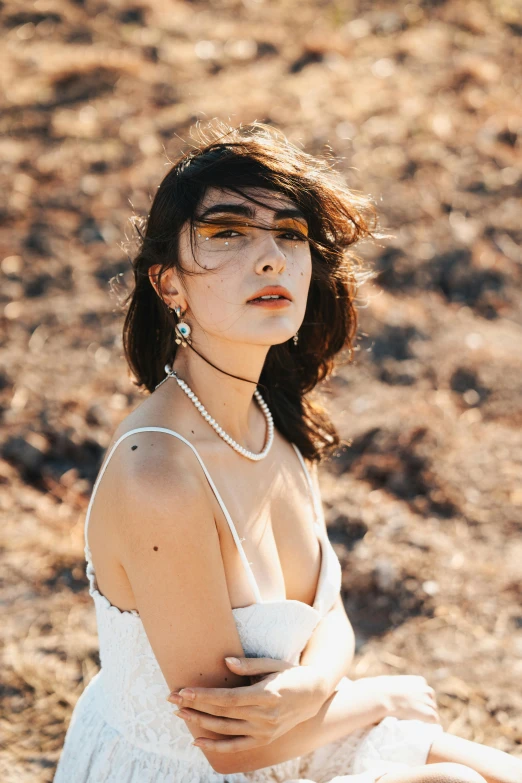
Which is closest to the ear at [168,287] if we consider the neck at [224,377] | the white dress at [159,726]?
the neck at [224,377]

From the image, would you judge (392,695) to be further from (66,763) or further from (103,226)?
(103,226)

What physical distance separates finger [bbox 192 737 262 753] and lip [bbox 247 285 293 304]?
3.21 feet

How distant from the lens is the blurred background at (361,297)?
3.29 metres

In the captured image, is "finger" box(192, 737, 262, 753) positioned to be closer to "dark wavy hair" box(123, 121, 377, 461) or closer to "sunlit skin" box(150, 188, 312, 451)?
"sunlit skin" box(150, 188, 312, 451)

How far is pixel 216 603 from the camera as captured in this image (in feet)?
6.07

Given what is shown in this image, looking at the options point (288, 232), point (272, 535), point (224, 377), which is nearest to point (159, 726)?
point (272, 535)

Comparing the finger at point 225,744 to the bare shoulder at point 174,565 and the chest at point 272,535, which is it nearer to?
the bare shoulder at point 174,565

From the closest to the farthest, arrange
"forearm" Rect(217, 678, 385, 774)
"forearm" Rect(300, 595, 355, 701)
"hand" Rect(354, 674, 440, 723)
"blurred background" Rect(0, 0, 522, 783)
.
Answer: "forearm" Rect(217, 678, 385, 774), "forearm" Rect(300, 595, 355, 701), "hand" Rect(354, 674, 440, 723), "blurred background" Rect(0, 0, 522, 783)

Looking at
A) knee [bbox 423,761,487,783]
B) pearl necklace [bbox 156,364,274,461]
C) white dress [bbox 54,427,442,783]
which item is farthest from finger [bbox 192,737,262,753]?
pearl necklace [bbox 156,364,274,461]

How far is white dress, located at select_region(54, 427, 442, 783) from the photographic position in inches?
77.8

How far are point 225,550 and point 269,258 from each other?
2.25 ft

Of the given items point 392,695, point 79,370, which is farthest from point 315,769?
point 79,370

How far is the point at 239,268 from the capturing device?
2002 millimetres

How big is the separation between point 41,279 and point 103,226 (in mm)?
613
